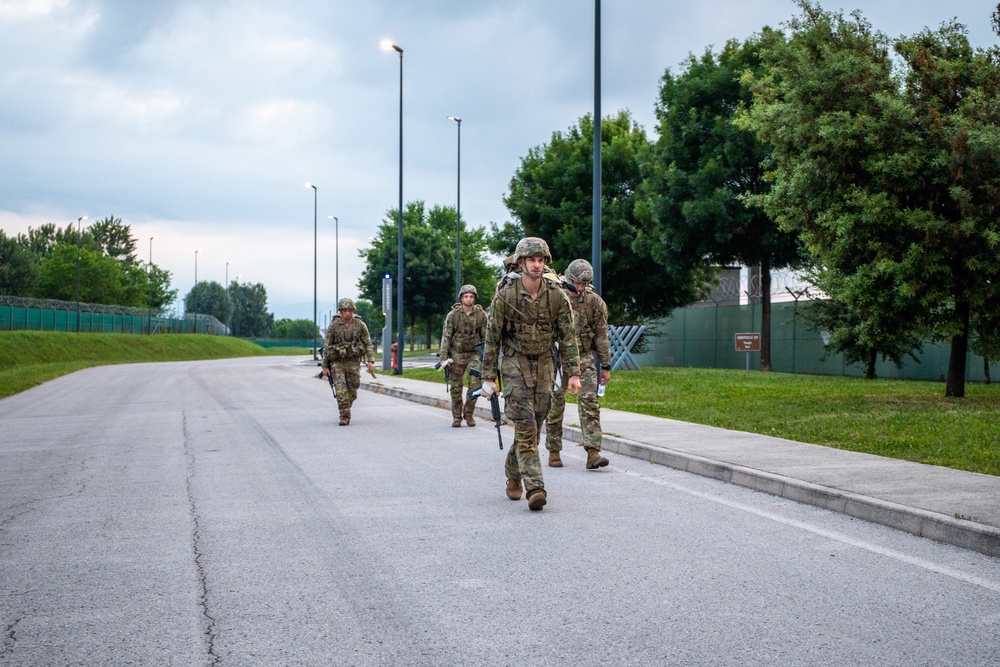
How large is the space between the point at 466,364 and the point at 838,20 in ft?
29.9

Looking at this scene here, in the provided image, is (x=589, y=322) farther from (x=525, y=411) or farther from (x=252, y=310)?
(x=252, y=310)

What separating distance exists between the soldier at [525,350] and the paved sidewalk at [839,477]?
202 centimetres

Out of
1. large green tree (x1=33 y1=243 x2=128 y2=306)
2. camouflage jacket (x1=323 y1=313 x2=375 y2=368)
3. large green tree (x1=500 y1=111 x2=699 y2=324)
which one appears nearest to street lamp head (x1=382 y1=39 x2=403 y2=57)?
large green tree (x1=500 y1=111 x2=699 y2=324)

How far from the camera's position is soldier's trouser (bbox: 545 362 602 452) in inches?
348

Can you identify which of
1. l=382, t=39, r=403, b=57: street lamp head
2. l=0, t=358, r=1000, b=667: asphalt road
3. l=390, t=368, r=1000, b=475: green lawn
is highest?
l=382, t=39, r=403, b=57: street lamp head

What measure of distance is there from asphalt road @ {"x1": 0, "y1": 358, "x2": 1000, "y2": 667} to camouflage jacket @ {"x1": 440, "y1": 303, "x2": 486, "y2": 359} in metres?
4.29

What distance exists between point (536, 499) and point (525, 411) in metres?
0.69

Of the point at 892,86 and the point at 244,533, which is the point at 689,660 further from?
the point at 892,86

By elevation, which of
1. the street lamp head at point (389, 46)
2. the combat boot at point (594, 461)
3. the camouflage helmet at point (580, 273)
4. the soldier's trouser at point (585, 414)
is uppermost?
the street lamp head at point (389, 46)

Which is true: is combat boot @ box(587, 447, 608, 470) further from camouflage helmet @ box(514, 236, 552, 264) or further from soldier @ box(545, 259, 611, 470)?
camouflage helmet @ box(514, 236, 552, 264)

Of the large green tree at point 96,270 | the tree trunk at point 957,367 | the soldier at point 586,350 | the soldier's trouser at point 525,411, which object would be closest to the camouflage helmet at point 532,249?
the soldier's trouser at point 525,411

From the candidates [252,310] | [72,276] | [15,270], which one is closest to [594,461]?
[72,276]

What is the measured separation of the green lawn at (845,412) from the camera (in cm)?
940

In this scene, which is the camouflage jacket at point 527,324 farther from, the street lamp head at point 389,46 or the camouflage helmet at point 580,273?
the street lamp head at point 389,46
